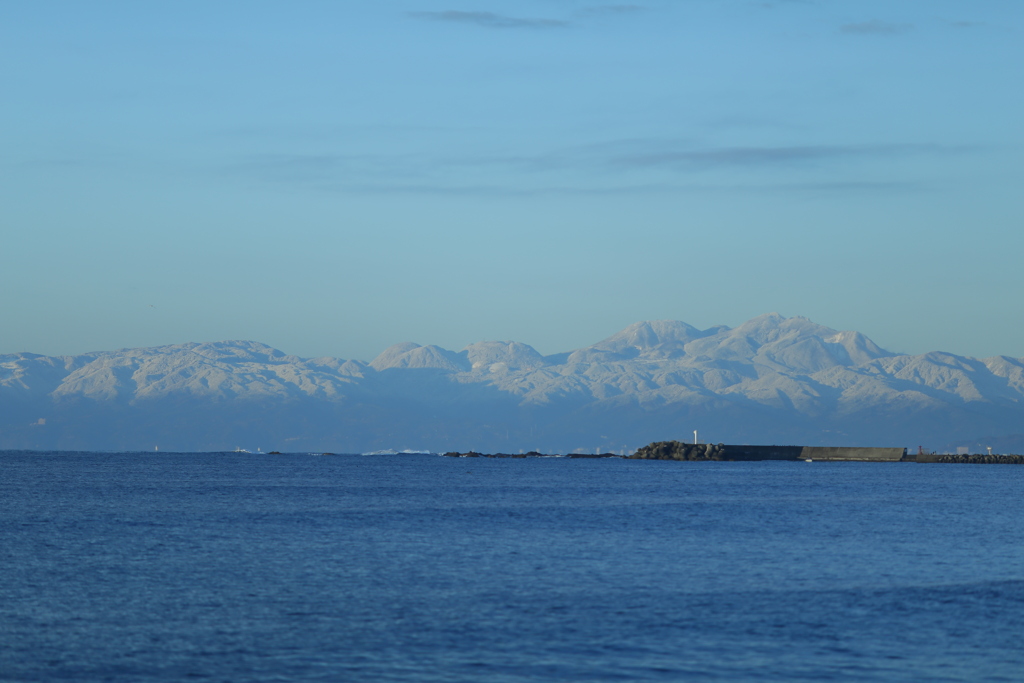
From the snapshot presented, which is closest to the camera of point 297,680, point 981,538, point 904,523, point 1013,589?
point 297,680

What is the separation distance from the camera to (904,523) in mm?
72125

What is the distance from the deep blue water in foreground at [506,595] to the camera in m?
28.4

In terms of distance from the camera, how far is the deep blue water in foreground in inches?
1119

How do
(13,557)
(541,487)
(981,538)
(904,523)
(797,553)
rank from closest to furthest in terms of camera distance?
(13,557)
(797,553)
(981,538)
(904,523)
(541,487)

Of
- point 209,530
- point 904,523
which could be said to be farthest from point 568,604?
point 904,523

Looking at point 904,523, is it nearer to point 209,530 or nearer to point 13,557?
point 209,530

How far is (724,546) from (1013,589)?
55.3ft

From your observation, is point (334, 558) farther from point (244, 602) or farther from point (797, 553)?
point (797, 553)

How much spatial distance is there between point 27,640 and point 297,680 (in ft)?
31.2

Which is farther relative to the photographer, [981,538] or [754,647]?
[981,538]

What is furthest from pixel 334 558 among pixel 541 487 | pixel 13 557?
pixel 541 487

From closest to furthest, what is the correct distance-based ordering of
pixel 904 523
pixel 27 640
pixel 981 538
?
1. pixel 27 640
2. pixel 981 538
3. pixel 904 523

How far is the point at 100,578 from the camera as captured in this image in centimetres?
4259

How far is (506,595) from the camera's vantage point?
3925 centimetres
